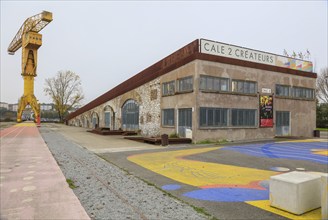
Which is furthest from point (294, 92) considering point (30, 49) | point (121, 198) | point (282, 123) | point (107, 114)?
point (30, 49)

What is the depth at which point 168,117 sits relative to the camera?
24.0 metres

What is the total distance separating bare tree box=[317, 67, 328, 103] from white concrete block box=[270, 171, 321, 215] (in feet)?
195

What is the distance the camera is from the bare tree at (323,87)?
55.3 meters

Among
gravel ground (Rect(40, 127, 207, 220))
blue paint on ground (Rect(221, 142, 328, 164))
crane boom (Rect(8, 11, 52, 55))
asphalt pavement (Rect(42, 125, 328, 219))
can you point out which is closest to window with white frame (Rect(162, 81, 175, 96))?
blue paint on ground (Rect(221, 142, 328, 164))

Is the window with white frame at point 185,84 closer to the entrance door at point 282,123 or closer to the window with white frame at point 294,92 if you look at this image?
the window with white frame at point 294,92

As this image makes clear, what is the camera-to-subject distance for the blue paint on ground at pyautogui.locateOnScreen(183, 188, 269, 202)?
21.0ft

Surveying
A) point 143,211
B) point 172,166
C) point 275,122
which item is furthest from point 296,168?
point 275,122

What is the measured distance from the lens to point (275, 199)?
5.73m

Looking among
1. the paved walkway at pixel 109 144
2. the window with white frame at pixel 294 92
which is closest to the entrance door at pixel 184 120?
the paved walkway at pixel 109 144

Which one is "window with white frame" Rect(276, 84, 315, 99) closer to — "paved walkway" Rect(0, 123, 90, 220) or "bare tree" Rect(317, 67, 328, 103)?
"paved walkway" Rect(0, 123, 90, 220)

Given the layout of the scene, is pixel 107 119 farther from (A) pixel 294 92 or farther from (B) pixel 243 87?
(A) pixel 294 92

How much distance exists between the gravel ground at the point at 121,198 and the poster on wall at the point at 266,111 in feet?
62.3

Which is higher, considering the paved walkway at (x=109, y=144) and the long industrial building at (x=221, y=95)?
the long industrial building at (x=221, y=95)

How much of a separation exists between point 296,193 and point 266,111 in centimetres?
2141
